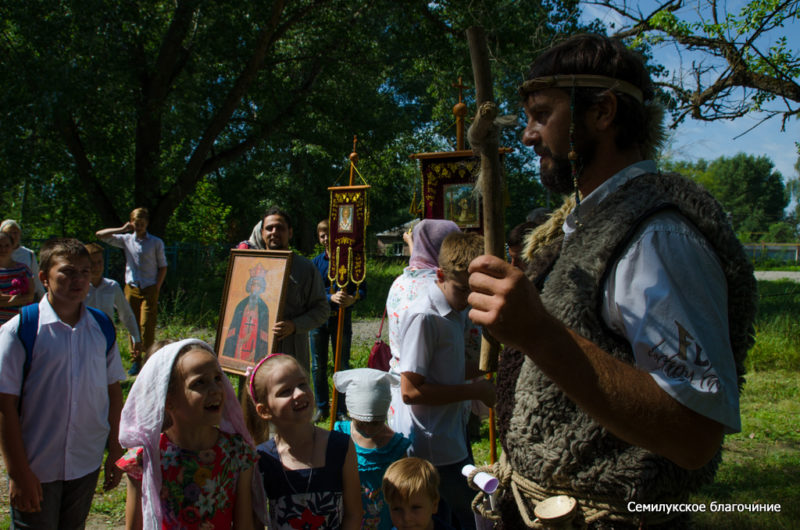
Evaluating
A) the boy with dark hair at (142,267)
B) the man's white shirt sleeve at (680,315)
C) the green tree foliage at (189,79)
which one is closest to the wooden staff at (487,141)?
the man's white shirt sleeve at (680,315)

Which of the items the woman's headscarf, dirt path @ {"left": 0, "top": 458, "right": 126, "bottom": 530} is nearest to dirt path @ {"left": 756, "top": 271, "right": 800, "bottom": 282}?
the woman's headscarf

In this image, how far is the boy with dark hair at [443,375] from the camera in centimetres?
278

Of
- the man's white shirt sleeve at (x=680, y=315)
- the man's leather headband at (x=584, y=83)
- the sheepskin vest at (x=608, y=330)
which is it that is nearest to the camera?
the man's white shirt sleeve at (x=680, y=315)

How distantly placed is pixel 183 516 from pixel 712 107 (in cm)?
809

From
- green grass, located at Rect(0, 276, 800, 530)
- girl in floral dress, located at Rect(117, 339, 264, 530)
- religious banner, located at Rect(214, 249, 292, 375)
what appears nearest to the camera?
girl in floral dress, located at Rect(117, 339, 264, 530)

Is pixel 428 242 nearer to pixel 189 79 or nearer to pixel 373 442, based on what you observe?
pixel 373 442

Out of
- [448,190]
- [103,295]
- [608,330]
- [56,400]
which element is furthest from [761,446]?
[103,295]

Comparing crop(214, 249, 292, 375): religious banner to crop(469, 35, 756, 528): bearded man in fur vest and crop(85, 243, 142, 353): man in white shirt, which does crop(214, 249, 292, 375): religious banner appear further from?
crop(469, 35, 756, 528): bearded man in fur vest

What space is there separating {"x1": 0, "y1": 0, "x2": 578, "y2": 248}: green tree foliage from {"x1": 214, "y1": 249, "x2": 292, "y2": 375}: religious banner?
15.9 feet

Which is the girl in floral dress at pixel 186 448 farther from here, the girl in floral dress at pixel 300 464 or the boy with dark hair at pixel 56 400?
the boy with dark hair at pixel 56 400

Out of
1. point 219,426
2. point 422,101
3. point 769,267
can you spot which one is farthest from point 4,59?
point 769,267

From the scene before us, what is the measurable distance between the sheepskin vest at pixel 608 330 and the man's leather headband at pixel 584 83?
230mm

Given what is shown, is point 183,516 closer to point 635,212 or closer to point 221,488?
point 221,488

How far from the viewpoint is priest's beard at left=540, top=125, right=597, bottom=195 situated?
55.7 inches
